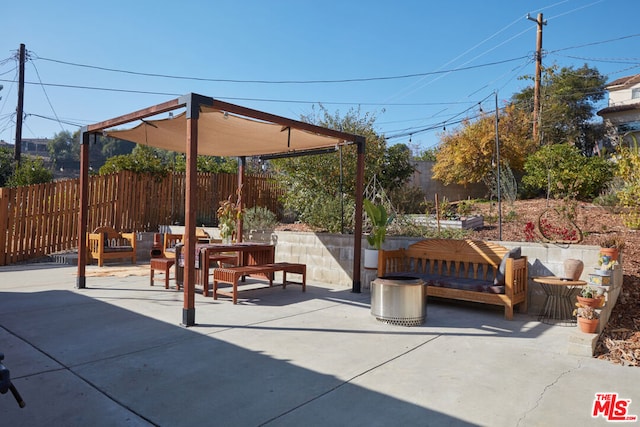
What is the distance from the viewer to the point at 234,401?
8.71 ft

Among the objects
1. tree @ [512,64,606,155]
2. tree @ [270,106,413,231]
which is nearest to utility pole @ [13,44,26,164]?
tree @ [270,106,413,231]

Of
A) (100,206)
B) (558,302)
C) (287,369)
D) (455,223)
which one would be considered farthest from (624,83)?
(287,369)

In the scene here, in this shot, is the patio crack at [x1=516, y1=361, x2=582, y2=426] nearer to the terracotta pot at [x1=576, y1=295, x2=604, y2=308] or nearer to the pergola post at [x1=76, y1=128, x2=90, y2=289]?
the terracotta pot at [x1=576, y1=295, x2=604, y2=308]

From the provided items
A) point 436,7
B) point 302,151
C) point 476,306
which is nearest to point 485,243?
point 476,306

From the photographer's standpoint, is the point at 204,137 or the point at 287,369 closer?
the point at 287,369

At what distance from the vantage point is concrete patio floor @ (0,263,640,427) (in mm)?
2502

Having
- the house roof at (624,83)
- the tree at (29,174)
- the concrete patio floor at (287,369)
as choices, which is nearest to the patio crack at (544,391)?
the concrete patio floor at (287,369)

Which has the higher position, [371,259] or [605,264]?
[605,264]

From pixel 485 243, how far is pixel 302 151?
369 cm

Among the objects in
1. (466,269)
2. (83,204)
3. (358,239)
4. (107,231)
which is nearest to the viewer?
(466,269)

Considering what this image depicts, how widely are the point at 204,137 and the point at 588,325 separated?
227 inches

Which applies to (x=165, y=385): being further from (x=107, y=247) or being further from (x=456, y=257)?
(x=107, y=247)

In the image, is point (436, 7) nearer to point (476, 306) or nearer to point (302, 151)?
point (302, 151)

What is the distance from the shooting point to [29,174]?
46.2 ft
